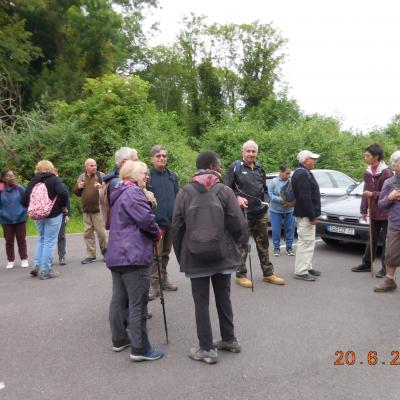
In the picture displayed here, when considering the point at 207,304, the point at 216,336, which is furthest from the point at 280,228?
the point at 207,304

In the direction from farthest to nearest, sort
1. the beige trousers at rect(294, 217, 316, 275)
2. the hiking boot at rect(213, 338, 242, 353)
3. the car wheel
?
the car wheel
the beige trousers at rect(294, 217, 316, 275)
the hiking boot at rect(213, 338, 242, 353)

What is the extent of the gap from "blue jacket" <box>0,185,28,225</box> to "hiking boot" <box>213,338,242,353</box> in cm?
483

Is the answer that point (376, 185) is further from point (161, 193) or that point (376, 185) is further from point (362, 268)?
point (161, 193)

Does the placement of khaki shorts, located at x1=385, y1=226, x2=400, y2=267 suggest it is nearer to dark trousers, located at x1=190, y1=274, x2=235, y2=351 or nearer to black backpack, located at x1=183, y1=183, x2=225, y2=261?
dark trousers, located at x1=190, y1=274, x2=235, y2=351

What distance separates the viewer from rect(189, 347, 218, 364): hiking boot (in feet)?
12.2

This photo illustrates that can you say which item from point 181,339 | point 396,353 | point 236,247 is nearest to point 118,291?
point 181,339

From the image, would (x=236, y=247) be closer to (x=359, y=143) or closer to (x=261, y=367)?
(x=261, y=367)

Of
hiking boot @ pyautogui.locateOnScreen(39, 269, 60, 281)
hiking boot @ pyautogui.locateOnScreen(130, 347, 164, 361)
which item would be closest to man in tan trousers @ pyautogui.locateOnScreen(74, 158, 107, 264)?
hiking boot @ pyautogui.locateOnScreen(39, 269, 60, 281)

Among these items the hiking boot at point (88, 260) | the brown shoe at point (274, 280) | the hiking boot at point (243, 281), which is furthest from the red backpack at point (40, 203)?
the brown shoe at point (274, 280)

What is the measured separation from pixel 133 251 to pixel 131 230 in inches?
7.7

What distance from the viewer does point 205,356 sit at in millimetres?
3760

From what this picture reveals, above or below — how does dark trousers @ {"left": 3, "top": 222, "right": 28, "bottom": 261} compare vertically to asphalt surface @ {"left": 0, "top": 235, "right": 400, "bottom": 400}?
above

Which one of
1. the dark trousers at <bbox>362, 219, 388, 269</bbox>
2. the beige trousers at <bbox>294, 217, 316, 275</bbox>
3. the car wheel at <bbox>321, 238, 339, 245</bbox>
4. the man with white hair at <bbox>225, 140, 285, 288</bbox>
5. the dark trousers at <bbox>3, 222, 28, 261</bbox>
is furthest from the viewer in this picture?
the car wheel at <bbox>321, 238, 339, 245</bbox>

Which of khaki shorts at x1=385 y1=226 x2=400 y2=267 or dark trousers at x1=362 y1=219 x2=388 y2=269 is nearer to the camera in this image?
khaki shorts at x1=385 y1=226 x2=400 y2=267
